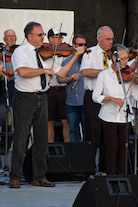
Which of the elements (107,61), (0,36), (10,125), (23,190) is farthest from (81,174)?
(0,36)

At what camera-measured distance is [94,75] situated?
3.84 m

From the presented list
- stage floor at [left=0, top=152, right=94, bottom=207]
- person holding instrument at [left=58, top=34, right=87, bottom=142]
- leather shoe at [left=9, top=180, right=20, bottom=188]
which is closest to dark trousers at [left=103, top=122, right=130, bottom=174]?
stage floor at [left=0, top=152, right=94, bottom=207]

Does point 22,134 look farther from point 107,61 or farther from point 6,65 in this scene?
point 6,65

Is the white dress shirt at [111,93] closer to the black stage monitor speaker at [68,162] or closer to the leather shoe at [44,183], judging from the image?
the black stage monitor speaker at [68,162]

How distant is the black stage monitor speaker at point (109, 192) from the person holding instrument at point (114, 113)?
3.47 ft

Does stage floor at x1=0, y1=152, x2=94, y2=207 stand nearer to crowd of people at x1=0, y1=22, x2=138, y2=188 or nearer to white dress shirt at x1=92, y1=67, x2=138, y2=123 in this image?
crowd of people at x1=0, y1=22, x2=138, y2=188

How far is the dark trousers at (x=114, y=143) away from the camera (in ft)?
10.7

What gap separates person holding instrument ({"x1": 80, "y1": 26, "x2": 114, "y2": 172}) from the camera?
3854 millimetres

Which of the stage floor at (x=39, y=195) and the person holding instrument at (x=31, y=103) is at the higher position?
the person holding instrument at (x=31, y=103)

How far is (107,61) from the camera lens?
3.99m

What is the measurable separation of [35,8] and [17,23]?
0.45m

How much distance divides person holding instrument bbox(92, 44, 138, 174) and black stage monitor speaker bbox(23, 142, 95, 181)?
0.26m

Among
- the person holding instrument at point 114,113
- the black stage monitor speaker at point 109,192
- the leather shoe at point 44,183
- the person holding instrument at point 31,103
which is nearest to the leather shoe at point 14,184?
the person holding instrument at point 31,103

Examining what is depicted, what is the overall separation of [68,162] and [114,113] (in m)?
0.65
